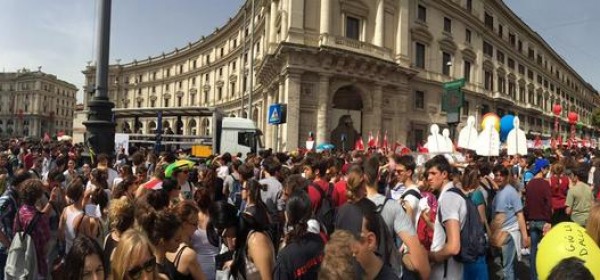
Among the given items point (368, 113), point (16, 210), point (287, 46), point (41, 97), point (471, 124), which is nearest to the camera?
point (16, 210)

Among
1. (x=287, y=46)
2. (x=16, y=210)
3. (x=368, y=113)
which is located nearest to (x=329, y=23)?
(x=287, y=46)

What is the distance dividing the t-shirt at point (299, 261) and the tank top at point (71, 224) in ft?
8.78

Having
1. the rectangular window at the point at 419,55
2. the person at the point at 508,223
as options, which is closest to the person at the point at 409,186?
the person at the point at 508,223

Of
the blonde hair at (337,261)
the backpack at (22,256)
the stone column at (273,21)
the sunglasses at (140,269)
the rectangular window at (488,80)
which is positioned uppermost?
the stone column at (273,21)

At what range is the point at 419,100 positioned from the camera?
33.3 metres

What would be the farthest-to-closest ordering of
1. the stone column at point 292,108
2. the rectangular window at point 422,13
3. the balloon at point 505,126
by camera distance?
the rectangular window at point 422,13
the stone column at point 292,108
the balloon at point 505,126

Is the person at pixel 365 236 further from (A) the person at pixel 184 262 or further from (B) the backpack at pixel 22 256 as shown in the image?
(B) the backpack at pixel 22 256

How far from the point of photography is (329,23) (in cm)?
2592

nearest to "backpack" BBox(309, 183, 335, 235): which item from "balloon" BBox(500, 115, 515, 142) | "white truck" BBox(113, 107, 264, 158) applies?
"white truck" BBox(113, 107, 264, 158)

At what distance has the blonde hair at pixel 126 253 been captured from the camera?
91.6 inches

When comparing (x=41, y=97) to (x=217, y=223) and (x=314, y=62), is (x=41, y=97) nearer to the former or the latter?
(x=314, y=62)

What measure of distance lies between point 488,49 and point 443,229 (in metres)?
42.6

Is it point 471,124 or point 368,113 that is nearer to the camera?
point 471,124

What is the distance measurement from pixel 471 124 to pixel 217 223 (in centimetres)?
1215
